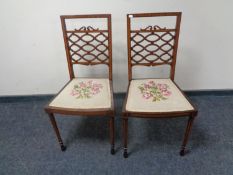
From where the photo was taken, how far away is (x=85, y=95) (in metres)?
1.36

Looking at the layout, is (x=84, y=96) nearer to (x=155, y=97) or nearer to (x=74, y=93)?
(x=74, y=93)

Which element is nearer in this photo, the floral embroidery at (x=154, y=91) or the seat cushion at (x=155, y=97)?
the seat cushion at (x=155, y=97)

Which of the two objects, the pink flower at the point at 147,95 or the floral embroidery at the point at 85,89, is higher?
the floral embroidery at the point at 85,89

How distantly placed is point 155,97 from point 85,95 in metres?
0.47

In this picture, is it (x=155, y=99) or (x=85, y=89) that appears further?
(x=85, y=89)

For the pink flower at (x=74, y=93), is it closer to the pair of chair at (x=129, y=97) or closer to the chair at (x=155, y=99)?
the pair of chair at (x=129, y=97)

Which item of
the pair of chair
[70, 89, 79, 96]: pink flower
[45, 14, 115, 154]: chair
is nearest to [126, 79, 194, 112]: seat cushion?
the pair of chair

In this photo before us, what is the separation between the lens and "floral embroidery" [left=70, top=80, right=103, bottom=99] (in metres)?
1.37

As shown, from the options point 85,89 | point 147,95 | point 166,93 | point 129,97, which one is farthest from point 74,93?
point 166,93

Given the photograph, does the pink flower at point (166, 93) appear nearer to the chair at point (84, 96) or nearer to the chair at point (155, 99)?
the chair at point (155, 99)

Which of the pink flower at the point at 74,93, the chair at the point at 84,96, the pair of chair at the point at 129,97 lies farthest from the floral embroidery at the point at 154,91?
the pink flower at the point at 74,93

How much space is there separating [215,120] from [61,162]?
4.28ft

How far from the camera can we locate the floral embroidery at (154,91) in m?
1.32

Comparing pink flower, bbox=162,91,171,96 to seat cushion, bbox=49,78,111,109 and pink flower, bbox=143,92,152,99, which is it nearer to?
pink flower, bbox=143,92,152,99
